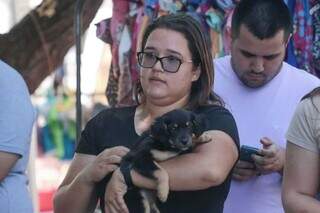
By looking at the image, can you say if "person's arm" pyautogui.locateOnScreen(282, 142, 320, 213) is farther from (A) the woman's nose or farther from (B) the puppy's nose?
(A) the woman's nose

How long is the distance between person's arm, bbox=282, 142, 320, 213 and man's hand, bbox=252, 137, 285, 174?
35 cm

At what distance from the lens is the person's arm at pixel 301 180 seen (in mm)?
2355

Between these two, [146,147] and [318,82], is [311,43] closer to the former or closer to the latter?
[318,82]

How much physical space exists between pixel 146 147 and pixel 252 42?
89cm

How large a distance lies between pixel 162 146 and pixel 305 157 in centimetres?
44

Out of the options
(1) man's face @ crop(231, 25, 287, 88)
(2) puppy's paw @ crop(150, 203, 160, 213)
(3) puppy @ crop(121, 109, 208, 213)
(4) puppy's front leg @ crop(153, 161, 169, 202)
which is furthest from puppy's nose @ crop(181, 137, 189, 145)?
(1) man's face @ crop(231, 25, 287, 88)

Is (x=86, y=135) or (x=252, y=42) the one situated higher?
(x=252, y=42)

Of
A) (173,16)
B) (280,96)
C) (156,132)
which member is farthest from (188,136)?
(280,96)

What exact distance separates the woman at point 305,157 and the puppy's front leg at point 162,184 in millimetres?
393

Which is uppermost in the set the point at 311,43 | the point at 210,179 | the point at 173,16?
the point at 173,16

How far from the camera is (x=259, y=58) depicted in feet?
9.87

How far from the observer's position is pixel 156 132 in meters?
2.33

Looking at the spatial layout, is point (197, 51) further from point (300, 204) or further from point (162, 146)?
point (300, 204)

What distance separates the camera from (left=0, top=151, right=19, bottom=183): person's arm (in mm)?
2760
